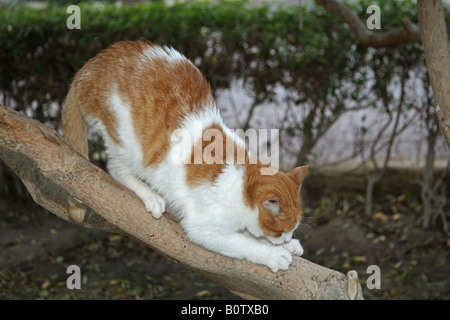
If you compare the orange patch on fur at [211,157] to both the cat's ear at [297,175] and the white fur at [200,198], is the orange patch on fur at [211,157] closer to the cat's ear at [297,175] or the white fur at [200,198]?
the white fur at [200,198]

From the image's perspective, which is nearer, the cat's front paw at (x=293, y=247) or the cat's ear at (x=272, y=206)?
the cat's ear at (x=272, y=206)

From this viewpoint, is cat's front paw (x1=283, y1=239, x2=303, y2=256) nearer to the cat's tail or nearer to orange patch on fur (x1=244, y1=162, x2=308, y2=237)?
orange patch on fur (x1=244, y1=162, x2=308, y2=237)

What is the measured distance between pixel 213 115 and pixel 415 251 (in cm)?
267

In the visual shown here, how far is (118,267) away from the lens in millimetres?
4418

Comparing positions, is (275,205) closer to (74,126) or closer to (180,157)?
(180,157)

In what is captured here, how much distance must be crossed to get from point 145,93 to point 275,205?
35.6 inches

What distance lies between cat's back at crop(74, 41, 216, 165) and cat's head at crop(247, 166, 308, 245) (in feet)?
1.70

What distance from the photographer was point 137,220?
2545mm

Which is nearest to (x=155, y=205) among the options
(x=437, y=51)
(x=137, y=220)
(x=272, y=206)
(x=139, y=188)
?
(x=137, y=220)

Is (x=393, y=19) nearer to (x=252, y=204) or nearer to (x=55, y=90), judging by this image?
(x=252, y=204)

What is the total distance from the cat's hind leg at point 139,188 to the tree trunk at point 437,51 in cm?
147

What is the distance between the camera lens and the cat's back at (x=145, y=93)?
266 cm

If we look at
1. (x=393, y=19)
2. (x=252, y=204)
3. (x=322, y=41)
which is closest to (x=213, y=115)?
(x=252, y=204)

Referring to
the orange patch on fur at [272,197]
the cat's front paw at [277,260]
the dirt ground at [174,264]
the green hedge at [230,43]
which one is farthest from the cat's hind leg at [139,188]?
the green hedge at [230,43]
